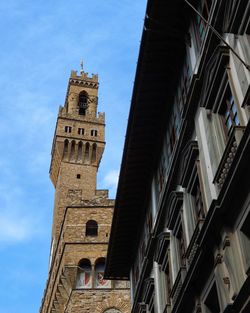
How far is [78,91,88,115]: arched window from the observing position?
53500 mm

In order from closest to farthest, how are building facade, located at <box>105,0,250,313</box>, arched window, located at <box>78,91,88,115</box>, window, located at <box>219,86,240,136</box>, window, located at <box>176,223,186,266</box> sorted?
building facade, located at <box>105,0,250,313</box> → window, located at <box>219,86,240,136</box> → window, located at <box>176,223,186,266</box> → arched window, located at <box>78,91,88,115</box>

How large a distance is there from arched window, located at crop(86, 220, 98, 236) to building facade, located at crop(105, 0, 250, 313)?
16.0m

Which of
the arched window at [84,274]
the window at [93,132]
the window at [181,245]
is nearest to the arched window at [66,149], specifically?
the window at [93,132]

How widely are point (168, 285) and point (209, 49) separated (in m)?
6.05

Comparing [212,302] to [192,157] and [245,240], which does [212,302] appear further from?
[192,157]

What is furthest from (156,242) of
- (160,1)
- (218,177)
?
(160,1)

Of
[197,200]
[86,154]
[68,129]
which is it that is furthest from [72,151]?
[197,200]

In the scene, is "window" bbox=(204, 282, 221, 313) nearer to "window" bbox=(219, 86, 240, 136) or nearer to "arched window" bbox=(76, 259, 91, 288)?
"window" bbox=(219, 86, 240, 136)

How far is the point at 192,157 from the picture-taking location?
36.0ft

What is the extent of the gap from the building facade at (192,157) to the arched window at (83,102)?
36.4 metres

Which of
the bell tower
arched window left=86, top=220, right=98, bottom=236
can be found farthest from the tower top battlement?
arched window left=86, top=220, right=98, bottom=236

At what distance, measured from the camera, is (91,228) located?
3381 cm

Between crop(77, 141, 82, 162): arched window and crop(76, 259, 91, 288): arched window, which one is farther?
crop(77, 141, 82, 162): arched window

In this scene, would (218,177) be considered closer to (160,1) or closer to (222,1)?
(222,1)
